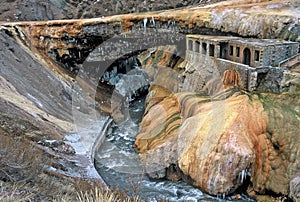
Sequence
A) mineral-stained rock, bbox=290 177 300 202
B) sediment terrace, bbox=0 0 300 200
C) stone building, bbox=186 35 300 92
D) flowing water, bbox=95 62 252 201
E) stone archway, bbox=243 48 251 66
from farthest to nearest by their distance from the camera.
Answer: stone archway, bbox=243 48 251 66, sediment terrace, bbox=0 0 300 200, stone building, bbox=186 35 300 92, flowing water, bbox=95 62 252 201, mineral-stained rock, bbox=290 177 300 202

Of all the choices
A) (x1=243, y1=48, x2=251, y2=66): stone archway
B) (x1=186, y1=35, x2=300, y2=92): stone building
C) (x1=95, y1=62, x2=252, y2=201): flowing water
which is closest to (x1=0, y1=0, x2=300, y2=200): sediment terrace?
(x1=95, y1=62, x2=252, y2=201): flowing water

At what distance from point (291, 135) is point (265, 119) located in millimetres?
1497

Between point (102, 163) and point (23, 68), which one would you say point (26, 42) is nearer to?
point (23, 68)

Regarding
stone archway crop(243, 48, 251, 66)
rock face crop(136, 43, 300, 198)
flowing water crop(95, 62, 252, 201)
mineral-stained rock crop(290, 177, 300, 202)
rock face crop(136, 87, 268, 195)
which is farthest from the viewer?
stone archway crop(243, 48, 251, 66)

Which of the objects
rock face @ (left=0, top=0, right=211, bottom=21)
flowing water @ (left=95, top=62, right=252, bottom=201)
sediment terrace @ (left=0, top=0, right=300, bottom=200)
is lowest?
flowing water @ (left=95, top=62, right=252, bottom=201)

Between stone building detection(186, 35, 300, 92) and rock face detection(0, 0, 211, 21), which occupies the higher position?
rock face detection(0, 0, 211, 21)

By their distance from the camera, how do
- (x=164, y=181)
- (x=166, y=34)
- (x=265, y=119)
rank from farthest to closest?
1. (x=166, y=34)
2. (x=164, y=181)
3. (x=265, y=119)

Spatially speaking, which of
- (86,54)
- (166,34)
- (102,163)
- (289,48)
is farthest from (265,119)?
(86,54)

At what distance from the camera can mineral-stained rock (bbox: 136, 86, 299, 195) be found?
16672 mm

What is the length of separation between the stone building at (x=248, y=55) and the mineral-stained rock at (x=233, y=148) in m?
1.41

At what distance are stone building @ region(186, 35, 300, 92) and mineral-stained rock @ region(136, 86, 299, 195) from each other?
4.64 feet

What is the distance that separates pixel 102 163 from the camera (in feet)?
69.6

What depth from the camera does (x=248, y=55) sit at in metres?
21.7

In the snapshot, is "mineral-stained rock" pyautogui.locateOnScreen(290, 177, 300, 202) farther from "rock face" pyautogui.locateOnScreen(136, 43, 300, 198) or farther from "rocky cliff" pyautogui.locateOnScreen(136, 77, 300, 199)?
"rocky cliff" pyautogui.locateOnScreen(136, 77, 300, 199)
